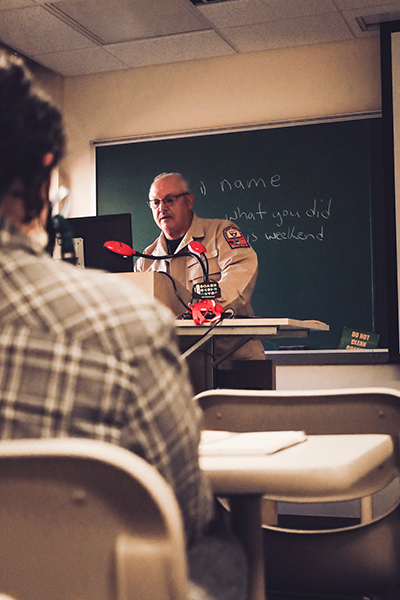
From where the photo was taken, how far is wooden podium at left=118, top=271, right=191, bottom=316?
2533 mm

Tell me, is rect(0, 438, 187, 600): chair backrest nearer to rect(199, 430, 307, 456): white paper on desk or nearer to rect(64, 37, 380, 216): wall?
rect(199, 430, 307, 456): white paper on desk

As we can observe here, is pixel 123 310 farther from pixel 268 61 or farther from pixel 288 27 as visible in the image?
pixel 268 61

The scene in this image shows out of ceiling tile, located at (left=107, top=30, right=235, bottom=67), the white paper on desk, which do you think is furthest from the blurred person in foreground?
ceiling tile, located at (left=107, top=30, right=235, bottom=67)

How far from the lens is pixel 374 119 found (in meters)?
4.20

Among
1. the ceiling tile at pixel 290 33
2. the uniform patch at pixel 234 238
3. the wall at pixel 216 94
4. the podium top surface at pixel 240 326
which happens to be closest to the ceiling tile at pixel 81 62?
the wall at pixel 216 94

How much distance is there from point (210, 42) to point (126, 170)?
3.32 feet

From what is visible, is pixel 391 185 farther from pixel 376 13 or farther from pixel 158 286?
pixel 158 286

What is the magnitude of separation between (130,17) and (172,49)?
52cm

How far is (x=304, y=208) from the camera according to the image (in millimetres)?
4305

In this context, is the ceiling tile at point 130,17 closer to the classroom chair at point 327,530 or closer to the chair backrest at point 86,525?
the classroom chair at point 327,530

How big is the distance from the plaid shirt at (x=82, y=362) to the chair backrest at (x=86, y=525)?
42mm

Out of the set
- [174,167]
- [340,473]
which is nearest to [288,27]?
[174,167]

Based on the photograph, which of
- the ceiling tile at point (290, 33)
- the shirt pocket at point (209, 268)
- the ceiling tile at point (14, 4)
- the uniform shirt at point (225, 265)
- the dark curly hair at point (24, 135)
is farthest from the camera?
the ceiling tile at point (290, 33)

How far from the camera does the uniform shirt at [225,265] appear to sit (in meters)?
3.00
